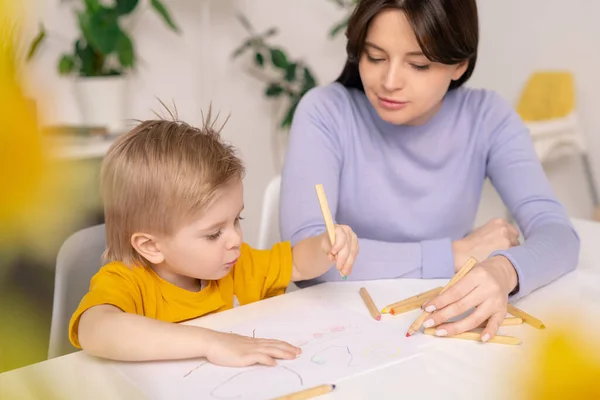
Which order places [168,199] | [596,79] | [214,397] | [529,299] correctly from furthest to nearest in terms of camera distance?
[596,79], [529,299], [168,199], [214,397]

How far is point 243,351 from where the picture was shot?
0.77 metres

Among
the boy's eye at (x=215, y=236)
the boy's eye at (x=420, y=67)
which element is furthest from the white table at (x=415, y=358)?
the boy's eye at (x=420, y=67)

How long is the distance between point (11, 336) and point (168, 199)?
0.75 metres

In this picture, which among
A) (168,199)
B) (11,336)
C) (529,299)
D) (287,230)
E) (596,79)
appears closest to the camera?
(11,336)

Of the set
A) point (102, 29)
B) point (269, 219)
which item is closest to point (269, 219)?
point (269, 219)

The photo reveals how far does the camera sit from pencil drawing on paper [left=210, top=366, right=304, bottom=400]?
704mm

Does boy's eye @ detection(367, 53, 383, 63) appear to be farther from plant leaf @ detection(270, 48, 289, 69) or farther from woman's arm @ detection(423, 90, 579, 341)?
plant leaf @ detection(270, 48, 289, 69)

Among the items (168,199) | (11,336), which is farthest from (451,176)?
(11,336)

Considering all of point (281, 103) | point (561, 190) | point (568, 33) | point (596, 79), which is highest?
point (568, 33)

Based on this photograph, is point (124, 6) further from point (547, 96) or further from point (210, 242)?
point (210, 242)

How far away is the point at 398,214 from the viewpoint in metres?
1.30

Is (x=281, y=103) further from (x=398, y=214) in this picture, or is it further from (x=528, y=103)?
(x=398, y=214)

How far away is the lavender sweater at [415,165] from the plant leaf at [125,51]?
1333 mm

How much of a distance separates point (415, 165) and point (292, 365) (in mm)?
646
